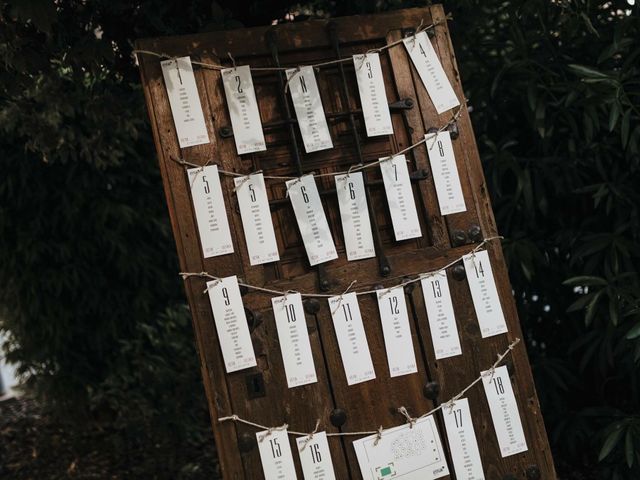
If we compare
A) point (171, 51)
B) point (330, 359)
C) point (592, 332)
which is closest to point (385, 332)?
point (330, 359)

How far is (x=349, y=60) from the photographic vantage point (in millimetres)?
2598

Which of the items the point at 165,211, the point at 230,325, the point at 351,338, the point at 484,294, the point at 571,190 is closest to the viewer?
the point at 230,325

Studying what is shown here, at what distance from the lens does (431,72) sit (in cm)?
264

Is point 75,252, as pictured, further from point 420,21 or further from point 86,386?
point 420,21

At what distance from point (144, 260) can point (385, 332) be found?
8.85 feet

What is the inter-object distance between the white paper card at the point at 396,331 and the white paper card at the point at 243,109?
1.87 feet

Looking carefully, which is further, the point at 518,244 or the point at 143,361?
the point at 143,361

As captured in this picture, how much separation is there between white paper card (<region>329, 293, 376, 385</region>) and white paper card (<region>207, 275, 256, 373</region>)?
0.87 ft

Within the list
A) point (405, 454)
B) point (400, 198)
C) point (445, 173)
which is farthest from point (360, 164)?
point (405, 454)

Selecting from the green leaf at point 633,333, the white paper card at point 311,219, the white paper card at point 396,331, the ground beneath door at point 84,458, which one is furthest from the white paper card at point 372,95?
the ground beneath door at point 84,458

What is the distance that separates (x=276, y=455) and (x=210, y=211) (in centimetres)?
71

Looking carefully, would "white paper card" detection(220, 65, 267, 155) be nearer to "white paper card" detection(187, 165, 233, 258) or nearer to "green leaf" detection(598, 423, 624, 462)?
"white paper card" detection(187, 165, 233, 258)

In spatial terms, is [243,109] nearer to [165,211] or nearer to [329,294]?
[329,294]

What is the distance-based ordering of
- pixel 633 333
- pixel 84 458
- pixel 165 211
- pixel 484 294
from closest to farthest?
pixel 484 294, pixel 633 333, pixel 84 458, pixel 165 211
